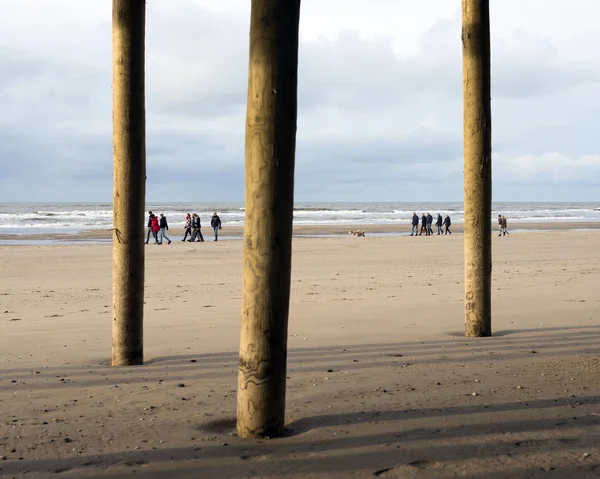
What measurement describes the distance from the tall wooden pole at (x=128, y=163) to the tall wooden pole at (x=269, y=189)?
109 inches

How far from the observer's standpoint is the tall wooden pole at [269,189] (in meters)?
4.54

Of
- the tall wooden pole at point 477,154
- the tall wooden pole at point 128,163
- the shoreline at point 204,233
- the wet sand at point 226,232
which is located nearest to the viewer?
the tall wooden pole at point 128,163

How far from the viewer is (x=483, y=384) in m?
6.28

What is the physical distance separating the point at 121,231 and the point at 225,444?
307 centimetres

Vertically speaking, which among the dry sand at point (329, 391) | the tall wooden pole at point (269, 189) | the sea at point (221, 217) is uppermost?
the sea at point (221, 217)

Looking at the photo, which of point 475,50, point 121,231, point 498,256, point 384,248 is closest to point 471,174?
point 475,50

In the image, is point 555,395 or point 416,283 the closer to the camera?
point 555,395

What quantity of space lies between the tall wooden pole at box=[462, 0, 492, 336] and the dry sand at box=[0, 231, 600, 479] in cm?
62

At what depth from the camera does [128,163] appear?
282 inches

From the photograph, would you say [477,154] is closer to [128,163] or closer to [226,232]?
[128,163]

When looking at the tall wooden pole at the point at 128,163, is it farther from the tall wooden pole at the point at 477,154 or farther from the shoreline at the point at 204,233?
the shoreline at the point at 204,233

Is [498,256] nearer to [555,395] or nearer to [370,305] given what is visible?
[370,305]

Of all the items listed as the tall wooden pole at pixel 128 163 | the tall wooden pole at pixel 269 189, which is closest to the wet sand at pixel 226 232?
the tall wooden pole at pixel 128 163

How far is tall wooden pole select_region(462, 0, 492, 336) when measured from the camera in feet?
27.2
